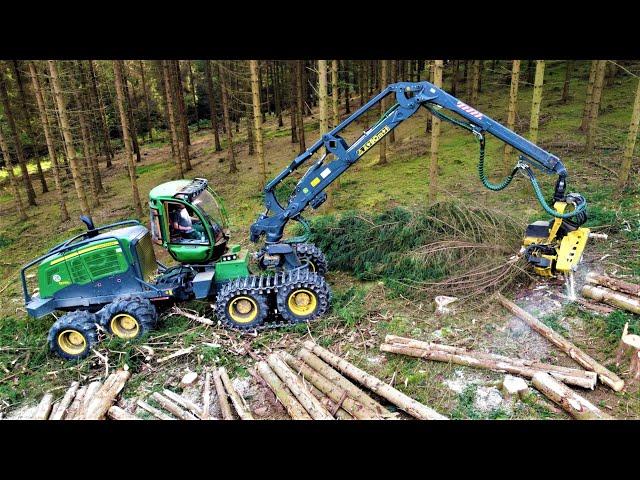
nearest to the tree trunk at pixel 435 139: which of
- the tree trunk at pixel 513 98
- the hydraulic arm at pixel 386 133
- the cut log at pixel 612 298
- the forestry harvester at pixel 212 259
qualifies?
the tree trunk at pixel 513 98

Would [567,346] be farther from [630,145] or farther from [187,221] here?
[630,145]

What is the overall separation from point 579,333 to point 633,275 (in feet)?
6.74

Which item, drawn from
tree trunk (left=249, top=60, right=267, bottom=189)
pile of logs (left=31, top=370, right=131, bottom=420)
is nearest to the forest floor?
pile of logs (left=31, top=370, right=131, bottom=420)

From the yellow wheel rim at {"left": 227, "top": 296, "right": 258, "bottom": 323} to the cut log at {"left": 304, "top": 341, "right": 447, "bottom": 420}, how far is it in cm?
126

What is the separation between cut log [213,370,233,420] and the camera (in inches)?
224

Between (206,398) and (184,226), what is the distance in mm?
3281

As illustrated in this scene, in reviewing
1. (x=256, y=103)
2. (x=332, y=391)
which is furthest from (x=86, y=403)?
(x=256, y=103)

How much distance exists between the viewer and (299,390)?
18.9 ft

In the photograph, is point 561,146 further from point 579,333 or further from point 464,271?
point 579,333

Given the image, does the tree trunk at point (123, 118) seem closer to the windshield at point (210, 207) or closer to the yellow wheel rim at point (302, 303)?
the windshield at point (210, 207)

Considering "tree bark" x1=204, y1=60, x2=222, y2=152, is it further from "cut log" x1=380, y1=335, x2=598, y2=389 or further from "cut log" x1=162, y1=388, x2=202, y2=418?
"cut log" x1=380, y1=335, x2=598, y2=389

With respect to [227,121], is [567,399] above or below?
below

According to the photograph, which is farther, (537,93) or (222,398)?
(537,93)
